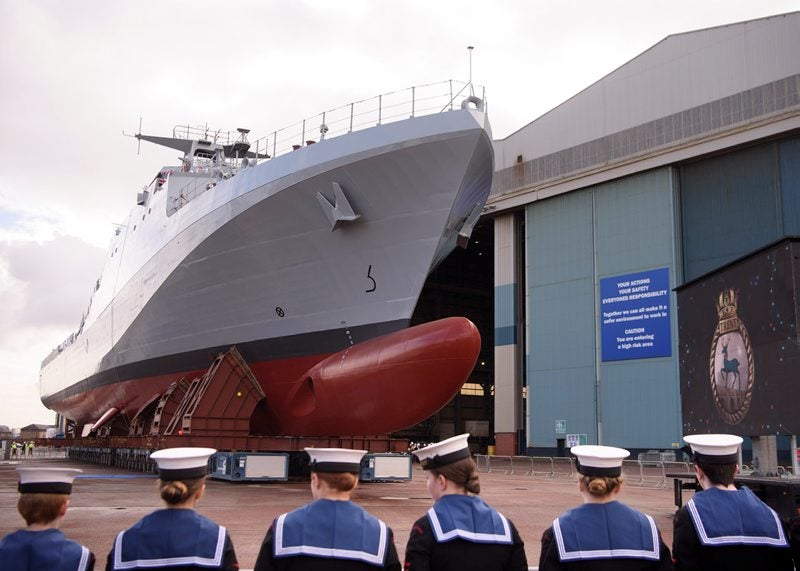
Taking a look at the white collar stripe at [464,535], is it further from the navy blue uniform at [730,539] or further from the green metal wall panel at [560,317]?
the green metal wall panel at [560,317]

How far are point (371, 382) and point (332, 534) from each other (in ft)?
33.5

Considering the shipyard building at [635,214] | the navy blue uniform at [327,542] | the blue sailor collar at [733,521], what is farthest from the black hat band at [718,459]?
the shipyard building at [635,214]

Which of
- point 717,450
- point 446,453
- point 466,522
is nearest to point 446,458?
point 446,453

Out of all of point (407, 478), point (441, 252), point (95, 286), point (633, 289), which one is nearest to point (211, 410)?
point (407, 478)

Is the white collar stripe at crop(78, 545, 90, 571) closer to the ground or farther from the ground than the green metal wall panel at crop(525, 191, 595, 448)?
closer to the ground

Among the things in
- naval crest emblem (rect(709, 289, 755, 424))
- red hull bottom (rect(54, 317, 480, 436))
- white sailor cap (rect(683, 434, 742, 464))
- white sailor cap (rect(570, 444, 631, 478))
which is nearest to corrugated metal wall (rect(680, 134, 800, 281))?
red hull bottom (rect(54, 317, 480, 436))

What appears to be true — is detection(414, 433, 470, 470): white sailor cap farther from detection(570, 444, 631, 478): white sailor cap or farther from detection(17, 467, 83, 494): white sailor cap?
detection(17, 467, 83, 494): white sailor cap

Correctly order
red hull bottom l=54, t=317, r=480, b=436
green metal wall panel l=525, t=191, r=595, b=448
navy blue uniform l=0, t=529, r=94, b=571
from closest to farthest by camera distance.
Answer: navy blue uniform l=0, t=529, r=94, b=571
red hull bottom l=54, t=317, r=480, b=436
green metal wall panel l=525, t=191, r=595, b=448

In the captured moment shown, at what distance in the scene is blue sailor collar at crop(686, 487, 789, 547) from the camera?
10.2 feet

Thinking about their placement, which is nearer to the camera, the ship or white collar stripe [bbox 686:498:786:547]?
white collar stripe [bbox 686:498:786:547]

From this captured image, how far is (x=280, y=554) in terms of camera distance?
105 inches

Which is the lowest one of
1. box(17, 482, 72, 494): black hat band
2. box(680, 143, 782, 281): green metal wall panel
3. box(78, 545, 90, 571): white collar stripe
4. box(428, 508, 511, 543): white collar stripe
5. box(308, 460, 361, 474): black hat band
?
box(78, 545, 90, 571): white collar stripe

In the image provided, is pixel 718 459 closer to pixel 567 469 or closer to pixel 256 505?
pixel 256 505

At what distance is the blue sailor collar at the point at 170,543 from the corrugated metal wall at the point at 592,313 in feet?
85.6
